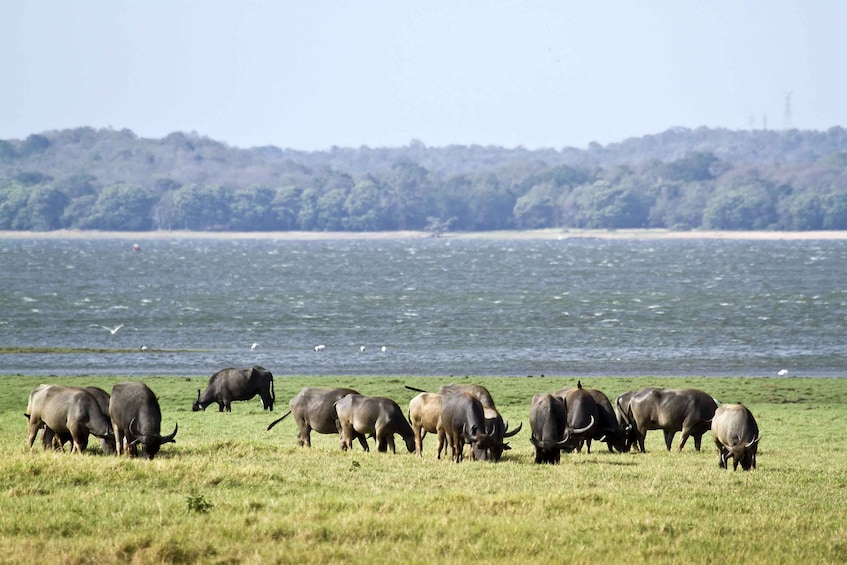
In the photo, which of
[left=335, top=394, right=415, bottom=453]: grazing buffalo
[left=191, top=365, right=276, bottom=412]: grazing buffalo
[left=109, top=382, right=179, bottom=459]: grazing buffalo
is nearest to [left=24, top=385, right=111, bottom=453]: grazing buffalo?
[left=109, top=382, right=179, bottom=459]: grazing buffalo

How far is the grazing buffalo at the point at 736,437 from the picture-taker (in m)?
19.2

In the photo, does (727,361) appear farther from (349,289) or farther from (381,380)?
(349,289)

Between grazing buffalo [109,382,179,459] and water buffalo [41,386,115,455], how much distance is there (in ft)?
0.64

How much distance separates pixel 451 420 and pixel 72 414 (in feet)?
17.9

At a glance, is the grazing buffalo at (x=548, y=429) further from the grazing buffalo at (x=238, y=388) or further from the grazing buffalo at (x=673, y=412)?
the grazing buffalo at (x=238, y=388)

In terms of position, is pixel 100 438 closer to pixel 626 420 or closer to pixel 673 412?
pixel 626 420

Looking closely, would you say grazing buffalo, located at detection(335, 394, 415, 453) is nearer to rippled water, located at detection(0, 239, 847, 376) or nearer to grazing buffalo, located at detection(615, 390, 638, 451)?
grazing buffalo, located at detection(615, 390, 638, 451)

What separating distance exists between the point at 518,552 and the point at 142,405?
24.5ft

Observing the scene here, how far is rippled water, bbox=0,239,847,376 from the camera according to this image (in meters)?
45.1

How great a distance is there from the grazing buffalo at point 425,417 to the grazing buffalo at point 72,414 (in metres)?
4.83

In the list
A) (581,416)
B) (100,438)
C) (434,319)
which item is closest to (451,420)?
(581,416)

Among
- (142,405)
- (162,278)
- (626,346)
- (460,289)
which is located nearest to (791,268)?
(460,289)

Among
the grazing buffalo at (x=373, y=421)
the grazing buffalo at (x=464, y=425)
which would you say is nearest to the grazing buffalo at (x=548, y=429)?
the grazing buffalo at (x=464, y=425)

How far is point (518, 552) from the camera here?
13.2 m
